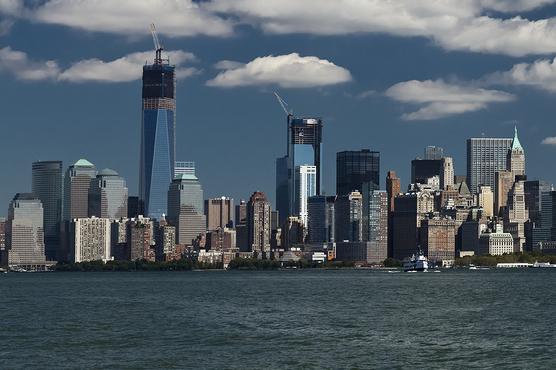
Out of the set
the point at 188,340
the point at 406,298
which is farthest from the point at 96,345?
the point at 406,298

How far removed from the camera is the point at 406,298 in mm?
126625

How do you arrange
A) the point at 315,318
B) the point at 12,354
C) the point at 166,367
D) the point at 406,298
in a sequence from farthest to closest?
the point at 406,298, the point at 315,318, the point at 12,354, the point at 166,367

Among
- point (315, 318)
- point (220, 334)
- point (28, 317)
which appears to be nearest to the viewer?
point (220, 334)

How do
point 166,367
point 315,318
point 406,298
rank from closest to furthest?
1. point 166,367
2. point 315,318
3. point 406,298

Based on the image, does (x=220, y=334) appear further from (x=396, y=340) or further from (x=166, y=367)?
(x=166, y=367)

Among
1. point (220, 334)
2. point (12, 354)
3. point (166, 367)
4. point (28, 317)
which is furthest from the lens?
point (28, 317)

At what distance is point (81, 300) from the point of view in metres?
132

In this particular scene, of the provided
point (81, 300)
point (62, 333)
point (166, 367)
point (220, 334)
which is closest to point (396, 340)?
point (220, 334)

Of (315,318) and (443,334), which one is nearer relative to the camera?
(443,334)

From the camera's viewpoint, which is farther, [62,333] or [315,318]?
[315,318]

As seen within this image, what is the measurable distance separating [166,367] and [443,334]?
22.3m

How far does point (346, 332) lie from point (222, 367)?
62.5 feet

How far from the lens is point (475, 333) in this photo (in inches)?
3093

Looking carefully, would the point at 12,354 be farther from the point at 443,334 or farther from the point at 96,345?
the point at 443,334
